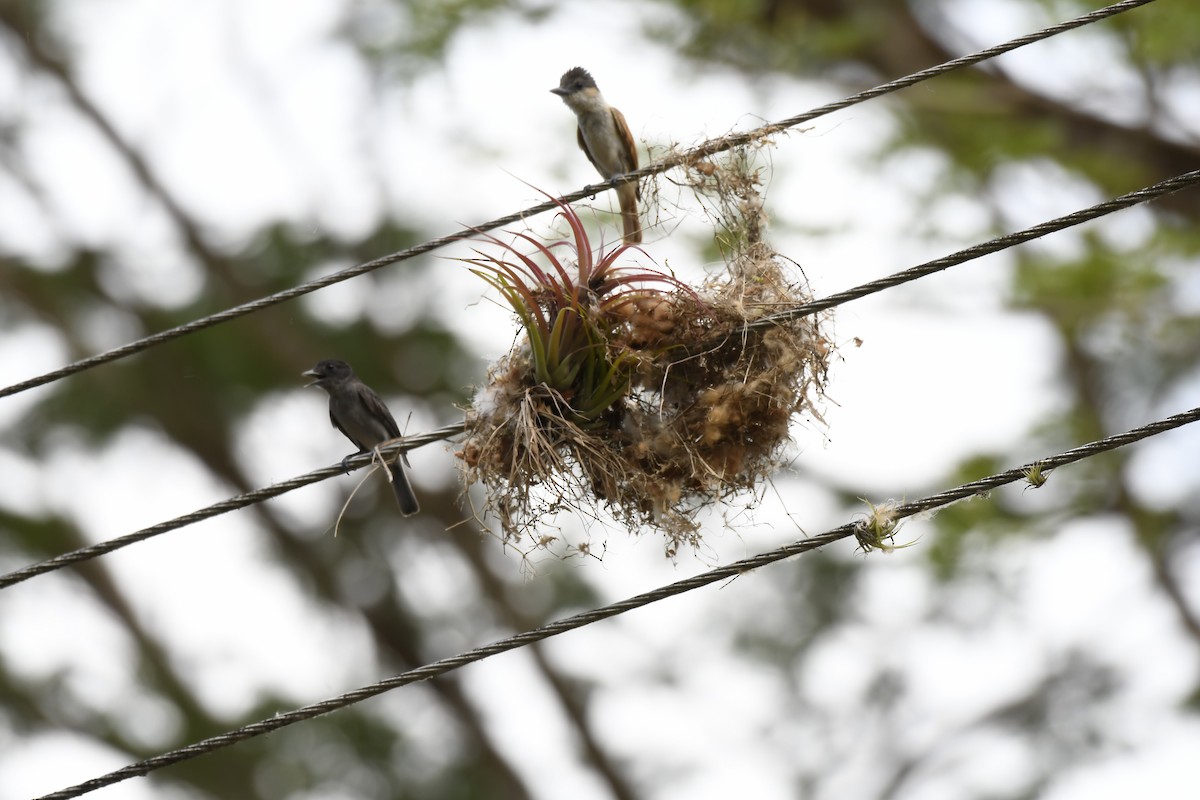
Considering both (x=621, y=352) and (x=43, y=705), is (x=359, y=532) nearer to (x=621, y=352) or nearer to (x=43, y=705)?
(x=43, y=705)

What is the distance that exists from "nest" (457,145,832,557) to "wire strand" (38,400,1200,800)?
23.8 inches

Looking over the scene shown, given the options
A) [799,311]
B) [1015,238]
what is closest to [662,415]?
[799,311]

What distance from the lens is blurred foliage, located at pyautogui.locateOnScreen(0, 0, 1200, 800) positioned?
10.9 meters

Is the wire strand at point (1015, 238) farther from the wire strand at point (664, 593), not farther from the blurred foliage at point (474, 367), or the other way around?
the blurred foliage at point (474, 367)

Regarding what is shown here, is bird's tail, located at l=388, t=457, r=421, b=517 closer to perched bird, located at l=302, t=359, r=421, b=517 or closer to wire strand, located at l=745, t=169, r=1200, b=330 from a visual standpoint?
perched bird, located at l=302, t=359, r=421, b=517

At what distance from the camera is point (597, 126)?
26.4ft

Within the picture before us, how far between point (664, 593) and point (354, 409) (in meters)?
3.76

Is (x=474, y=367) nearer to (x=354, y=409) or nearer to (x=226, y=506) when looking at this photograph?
(x=354, y=409)

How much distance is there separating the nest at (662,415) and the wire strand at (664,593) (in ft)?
1.98

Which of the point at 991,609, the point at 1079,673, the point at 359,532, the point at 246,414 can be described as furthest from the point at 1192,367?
the point at 246,414

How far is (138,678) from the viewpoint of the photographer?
43.9 feet

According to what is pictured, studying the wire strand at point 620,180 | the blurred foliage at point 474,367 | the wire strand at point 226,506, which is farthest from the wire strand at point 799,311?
the blurred foliage at point 474,367

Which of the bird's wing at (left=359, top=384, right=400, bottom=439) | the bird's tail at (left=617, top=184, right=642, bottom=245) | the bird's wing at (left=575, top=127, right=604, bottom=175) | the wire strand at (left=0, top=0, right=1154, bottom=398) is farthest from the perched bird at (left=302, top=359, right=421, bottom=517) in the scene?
the wire strand at (left=0, top=0, right=1154, bottom=398)

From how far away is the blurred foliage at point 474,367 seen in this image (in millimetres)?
10867
